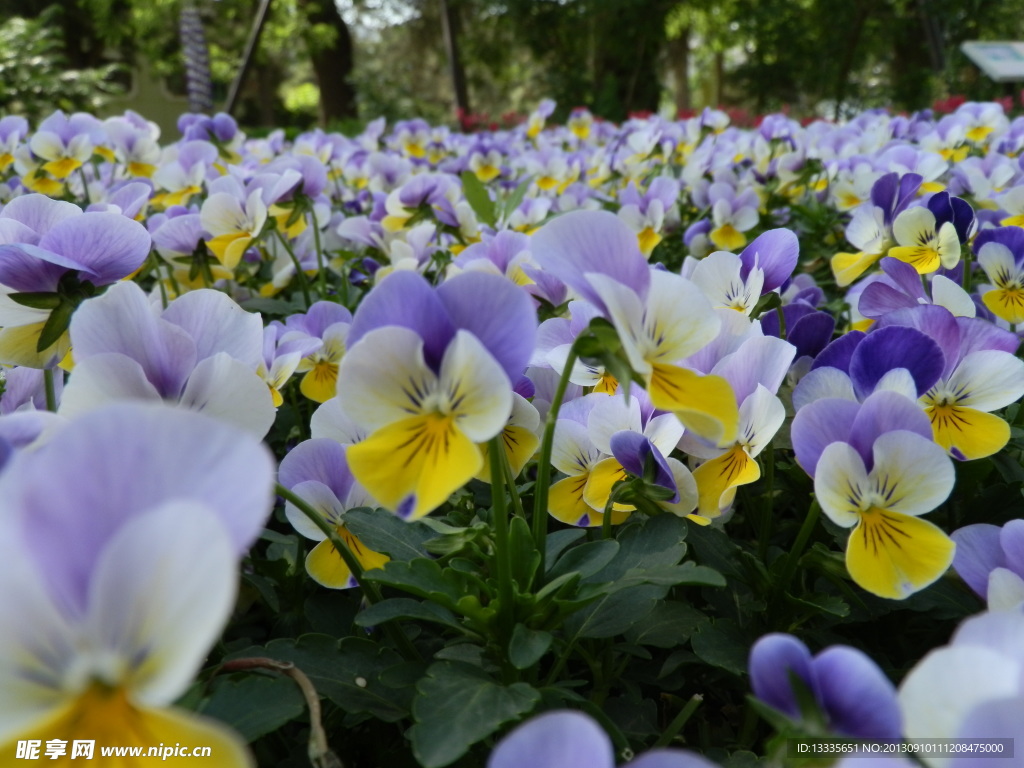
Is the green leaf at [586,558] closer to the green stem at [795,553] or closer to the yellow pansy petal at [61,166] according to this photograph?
the green stem at [795,553]

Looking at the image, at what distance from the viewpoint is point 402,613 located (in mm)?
722

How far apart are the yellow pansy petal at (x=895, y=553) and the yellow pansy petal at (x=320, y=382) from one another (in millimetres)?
824

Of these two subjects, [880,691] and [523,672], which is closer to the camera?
[880,691]

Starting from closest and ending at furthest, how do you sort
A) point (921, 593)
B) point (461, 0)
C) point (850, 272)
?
point (921, 593), point (850, 272), point (461, 0)

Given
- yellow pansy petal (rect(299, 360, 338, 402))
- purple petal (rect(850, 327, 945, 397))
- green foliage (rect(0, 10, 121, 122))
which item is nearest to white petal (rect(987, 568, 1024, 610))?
purple petal (rect(850, 327, 945, 397))

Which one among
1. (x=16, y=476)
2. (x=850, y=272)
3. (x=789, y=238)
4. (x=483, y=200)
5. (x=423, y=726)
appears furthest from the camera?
(x=483, y=200)

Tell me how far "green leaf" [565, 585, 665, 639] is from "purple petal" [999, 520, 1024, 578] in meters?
0.29

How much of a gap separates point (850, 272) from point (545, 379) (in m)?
0.75

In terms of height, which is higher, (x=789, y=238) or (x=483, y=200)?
(x=789, y=238)

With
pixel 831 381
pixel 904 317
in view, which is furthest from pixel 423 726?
pixel 904 317

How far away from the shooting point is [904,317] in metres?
0.88

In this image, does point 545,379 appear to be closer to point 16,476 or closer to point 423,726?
point 423,726

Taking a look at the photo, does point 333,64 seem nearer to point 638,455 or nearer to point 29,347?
point 29,347

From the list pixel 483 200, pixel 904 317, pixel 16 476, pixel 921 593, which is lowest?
pixel 921 593
